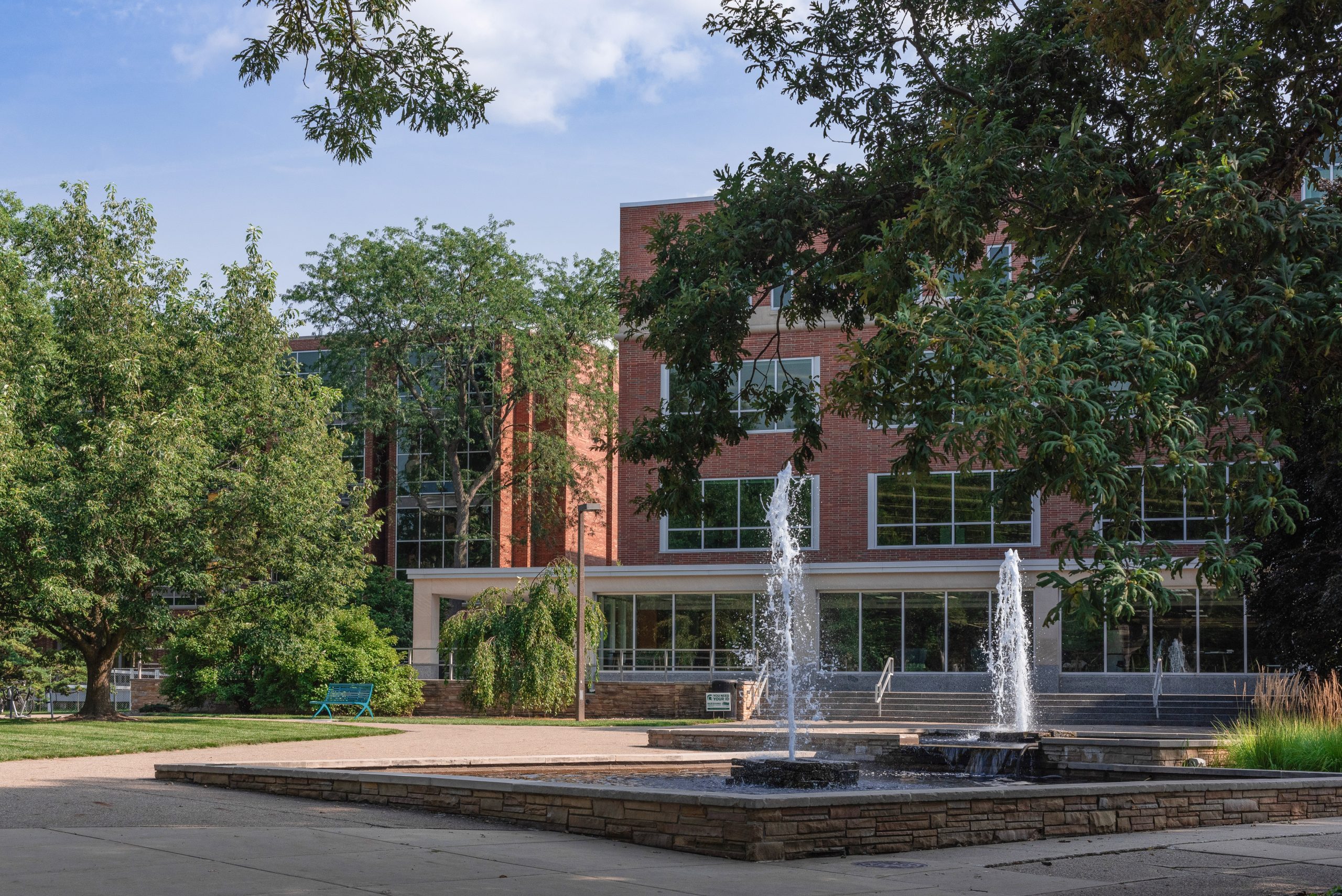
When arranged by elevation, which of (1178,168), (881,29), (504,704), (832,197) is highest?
(881,29)

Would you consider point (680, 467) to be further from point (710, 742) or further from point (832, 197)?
point (710, 742)

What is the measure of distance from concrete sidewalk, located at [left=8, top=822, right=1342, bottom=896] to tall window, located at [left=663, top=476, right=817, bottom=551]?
30.8 m

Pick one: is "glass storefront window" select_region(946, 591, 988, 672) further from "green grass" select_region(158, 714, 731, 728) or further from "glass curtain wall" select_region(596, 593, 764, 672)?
"green grass" select_region(158, 714, 731, 728)

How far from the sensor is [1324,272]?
304 inches

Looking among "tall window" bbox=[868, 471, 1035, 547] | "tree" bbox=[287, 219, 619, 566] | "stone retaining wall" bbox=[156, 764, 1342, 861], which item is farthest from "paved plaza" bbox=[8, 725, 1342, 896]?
"tree" bbox=[287, 219, 619, 566]

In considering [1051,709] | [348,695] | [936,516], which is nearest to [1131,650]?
[1051,709]

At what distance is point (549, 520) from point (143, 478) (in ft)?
78.9

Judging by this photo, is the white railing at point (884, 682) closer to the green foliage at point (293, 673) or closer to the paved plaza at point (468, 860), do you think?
the green foliage at point (293, 673)

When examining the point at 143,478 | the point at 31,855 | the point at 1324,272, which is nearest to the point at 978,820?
the point at 1324,272

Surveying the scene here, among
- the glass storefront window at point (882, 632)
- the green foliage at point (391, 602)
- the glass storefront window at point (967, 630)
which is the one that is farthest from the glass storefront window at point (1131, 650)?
the green foliage at point (391, 602)

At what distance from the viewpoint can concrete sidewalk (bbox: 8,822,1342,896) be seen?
7.64 m

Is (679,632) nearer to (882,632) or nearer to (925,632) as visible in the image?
(882,632)

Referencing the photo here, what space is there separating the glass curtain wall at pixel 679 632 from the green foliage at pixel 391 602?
31.4 ft

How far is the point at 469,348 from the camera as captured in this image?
46406 mm
